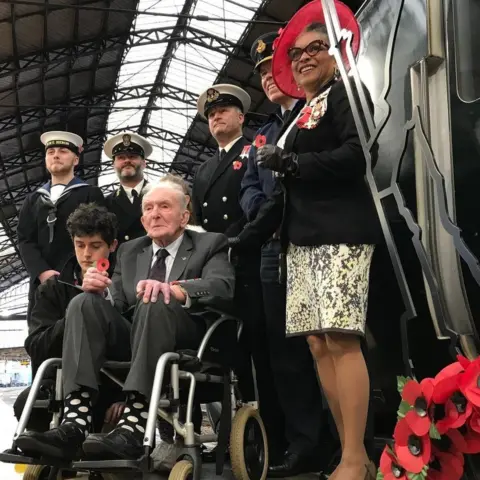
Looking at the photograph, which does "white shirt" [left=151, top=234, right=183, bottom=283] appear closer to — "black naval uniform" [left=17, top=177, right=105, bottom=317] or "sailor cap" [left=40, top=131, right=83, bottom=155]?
"black naval uniform" [left=17, top=177, right=105, bottom=317]

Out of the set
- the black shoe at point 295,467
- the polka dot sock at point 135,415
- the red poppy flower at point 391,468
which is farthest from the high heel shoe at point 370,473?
the polka dot sock at point 135,415

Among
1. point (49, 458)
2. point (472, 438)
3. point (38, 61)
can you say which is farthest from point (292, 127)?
point (38, 61)

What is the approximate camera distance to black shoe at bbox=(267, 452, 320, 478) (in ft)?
7.61

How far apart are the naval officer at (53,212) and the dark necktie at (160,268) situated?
739 millimetres

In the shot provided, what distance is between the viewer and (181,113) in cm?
1639

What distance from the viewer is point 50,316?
2377 millimetres

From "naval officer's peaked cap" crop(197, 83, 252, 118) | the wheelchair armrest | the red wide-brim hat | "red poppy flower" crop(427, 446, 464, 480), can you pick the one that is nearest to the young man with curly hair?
the wheelchair armrest

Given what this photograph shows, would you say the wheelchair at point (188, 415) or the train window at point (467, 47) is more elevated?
the train window at point (467, 47)

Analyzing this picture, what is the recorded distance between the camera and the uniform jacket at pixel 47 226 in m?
3.01

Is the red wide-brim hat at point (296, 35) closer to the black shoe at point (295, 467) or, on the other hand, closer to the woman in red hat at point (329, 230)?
the woman in red hat at point (329, 230)

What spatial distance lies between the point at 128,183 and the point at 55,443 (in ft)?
5.66

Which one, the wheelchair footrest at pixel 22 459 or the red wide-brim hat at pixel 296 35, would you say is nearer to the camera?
the wheelchair footrest at pixel 22 459

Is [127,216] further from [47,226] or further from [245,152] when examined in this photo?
[245,152]

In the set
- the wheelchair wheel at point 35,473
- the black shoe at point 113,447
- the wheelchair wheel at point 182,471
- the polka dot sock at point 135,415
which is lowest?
the wheelchair wheel at point 35,473
